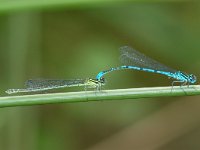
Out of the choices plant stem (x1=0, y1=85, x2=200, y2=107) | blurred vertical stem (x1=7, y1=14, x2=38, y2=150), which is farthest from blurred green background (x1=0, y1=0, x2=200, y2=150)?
plant stem (x1=0, y1=85, x2=200, y2=107)

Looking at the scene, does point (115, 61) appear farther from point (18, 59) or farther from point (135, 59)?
point (18, 59)

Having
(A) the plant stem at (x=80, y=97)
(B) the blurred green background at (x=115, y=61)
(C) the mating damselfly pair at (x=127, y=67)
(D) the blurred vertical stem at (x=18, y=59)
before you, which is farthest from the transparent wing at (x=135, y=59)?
(A) the plant stem at (x=80, y=97)

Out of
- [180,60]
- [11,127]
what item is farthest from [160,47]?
[11,127]

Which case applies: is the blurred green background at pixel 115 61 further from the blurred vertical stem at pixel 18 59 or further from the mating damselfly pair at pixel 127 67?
the mating damselfly pair at pixel 127 67

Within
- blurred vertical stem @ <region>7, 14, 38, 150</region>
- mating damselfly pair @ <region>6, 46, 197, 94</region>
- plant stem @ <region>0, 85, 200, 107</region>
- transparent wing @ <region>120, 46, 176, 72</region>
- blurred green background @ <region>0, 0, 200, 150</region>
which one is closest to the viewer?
plant stem @ <region>0, 85, 200, 107</region>

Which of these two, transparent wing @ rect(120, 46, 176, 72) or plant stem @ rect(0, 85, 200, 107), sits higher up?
transparent wing @ rect(120, 46, 176, 72)

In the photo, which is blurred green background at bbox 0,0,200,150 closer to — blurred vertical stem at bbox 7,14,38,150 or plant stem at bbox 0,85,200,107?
blurred vertical stem at bbox 7,14,38,150

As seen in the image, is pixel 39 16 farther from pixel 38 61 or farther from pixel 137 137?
pixel 137 137

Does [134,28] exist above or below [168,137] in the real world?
above
